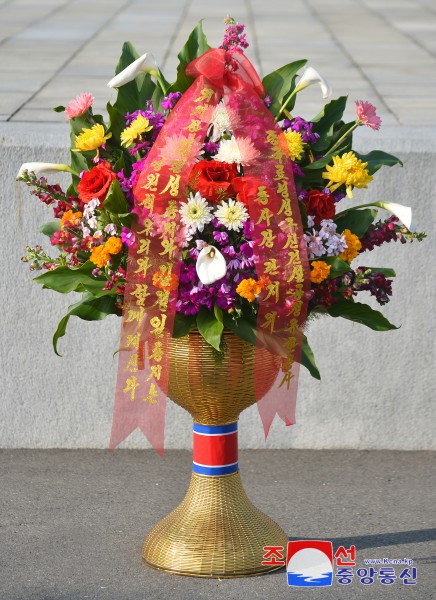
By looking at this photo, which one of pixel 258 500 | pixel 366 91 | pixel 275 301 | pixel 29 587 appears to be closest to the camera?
pixel 275 301

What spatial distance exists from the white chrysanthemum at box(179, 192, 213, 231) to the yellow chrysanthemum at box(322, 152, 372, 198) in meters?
0.45

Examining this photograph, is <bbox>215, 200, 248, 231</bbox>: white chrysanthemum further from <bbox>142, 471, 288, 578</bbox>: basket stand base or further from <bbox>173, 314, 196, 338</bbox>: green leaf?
<bbox>142, 471, 288, 578</bbox>: basket stand base

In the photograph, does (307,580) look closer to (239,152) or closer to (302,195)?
(302,195)

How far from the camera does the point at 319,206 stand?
3.94m

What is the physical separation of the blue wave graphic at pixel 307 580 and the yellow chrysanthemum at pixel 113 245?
130cm

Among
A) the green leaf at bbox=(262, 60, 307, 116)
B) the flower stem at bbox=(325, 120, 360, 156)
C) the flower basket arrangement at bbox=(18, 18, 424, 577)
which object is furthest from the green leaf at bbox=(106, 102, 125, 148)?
the flower stem at bbox=(325, 120, 360, 156)

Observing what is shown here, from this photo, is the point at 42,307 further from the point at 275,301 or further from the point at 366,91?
the point at 366,91

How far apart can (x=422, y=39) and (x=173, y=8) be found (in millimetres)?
3843

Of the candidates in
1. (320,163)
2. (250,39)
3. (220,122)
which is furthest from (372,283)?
(250,39)

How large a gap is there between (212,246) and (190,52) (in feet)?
2.53

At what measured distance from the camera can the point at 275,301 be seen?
151 inches

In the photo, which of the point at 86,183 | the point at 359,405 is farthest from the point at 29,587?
the point at 359,405

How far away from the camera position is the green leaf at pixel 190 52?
404 centimetres

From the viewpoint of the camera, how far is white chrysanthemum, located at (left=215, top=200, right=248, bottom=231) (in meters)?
3.79
